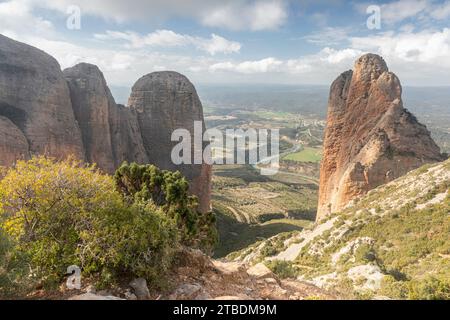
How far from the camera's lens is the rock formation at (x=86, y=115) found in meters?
31.8

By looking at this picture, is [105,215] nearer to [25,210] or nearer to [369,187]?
[25,210]

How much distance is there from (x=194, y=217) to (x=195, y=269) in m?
6.65

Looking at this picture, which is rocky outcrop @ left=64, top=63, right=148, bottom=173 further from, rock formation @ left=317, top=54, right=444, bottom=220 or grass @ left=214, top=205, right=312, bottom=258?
rock formation @ left=317, top=54, right=444, bottom=220

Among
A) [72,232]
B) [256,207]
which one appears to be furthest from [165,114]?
[72,232]

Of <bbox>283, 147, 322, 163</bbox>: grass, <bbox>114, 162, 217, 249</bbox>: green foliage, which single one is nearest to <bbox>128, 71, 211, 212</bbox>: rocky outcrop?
<bbox>114, 162, 217, 249</bbox>: green foliage

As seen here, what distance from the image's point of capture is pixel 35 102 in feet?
108

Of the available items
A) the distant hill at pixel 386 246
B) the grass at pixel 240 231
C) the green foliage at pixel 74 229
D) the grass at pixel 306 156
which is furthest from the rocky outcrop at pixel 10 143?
the grass at pixel 306 156

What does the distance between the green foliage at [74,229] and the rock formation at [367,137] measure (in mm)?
25810

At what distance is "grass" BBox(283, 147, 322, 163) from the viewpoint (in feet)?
513

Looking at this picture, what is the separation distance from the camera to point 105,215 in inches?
453

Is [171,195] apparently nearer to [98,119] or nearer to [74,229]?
[74,229]

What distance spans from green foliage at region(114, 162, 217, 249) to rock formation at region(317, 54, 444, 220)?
18.2 m

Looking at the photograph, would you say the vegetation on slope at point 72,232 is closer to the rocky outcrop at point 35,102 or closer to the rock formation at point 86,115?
the rock formation at point 86,115
